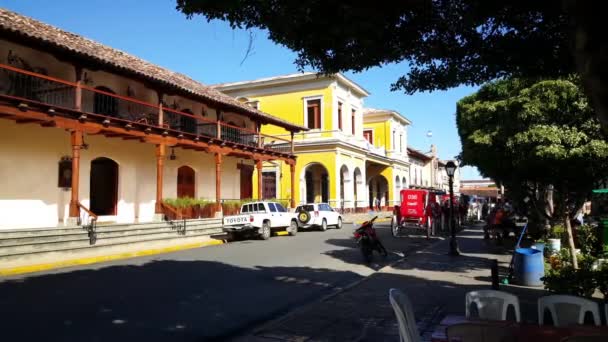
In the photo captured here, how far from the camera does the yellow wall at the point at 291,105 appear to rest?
3388 centimetres

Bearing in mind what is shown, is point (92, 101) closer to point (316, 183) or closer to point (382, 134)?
point (316, 183)

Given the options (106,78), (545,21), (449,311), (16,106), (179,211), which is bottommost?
(449,311)

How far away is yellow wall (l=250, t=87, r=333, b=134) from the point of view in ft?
111

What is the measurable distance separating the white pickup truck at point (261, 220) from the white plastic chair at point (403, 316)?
1476 centimetres

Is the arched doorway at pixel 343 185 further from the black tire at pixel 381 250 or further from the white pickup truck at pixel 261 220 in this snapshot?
the black tire at pixel 381 250

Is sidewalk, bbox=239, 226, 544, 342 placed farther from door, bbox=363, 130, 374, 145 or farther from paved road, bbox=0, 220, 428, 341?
door, bbox=363, 130, 374, 145

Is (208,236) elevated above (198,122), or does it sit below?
below

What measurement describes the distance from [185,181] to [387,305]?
18136 mm

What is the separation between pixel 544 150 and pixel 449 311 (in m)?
4.40

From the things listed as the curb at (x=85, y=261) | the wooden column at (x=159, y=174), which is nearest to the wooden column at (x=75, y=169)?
the curb at (x=85, y=261)

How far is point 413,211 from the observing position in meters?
20.6

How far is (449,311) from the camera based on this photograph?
6.61m

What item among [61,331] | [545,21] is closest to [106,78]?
[61,331]

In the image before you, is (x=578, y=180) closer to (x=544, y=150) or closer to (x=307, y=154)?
(x=544, y=150)
